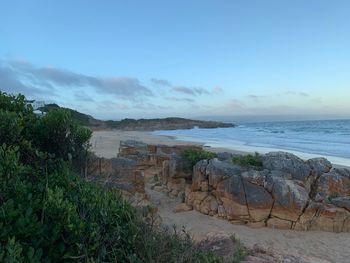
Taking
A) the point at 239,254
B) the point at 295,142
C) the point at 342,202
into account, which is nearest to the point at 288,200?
the point at 342,202

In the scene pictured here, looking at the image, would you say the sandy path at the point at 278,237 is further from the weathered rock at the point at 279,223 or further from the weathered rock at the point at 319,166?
the weathered rock at the point at 319,166

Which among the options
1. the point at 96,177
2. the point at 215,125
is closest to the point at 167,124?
the point at 215,125

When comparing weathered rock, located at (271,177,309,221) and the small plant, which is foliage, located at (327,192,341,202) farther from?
the small plant

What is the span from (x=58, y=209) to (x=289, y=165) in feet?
31.7

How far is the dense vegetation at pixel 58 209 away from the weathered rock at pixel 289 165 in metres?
7.95

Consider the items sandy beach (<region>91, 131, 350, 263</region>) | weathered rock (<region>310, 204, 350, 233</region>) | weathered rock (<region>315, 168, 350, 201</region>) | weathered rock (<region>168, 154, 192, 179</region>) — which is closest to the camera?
sandy beach (<region>91, 131, 350, 263</region>)

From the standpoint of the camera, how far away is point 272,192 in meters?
10.3

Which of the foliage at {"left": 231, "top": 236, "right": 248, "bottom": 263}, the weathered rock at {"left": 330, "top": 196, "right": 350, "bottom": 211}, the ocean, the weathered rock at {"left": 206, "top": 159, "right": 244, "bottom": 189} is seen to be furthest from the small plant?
the ocean

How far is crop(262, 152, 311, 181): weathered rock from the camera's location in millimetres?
11320

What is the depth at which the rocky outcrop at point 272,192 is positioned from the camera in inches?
392

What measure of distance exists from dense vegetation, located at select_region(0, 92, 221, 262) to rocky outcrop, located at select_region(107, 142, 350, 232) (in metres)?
6.62

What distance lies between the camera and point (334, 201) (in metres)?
10.2

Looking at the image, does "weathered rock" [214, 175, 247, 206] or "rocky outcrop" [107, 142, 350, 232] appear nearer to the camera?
"rocky outcrop" [107, 142, 350, 232]

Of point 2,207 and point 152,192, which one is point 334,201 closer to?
point 152,192
